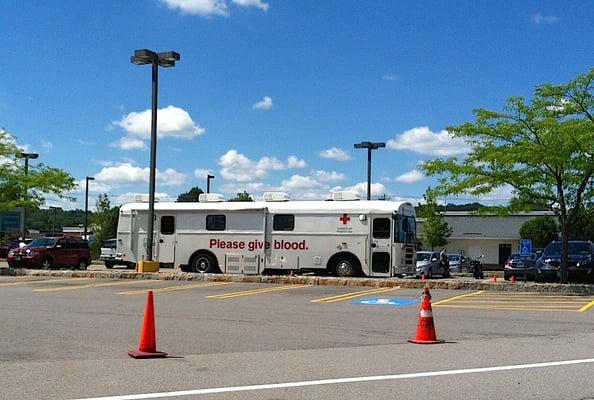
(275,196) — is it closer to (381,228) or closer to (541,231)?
(381,228)

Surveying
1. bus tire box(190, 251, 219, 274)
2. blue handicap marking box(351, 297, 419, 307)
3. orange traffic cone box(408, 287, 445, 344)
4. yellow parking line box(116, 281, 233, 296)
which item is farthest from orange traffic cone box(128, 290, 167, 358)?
bus tire box(190, 251, 219, 274)

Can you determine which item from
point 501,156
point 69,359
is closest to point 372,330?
point 69,359

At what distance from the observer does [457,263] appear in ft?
137

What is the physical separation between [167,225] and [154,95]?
5094mm

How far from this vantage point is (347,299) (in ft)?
63.8

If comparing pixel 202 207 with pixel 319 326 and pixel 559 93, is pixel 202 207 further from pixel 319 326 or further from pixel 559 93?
pixel 319 326

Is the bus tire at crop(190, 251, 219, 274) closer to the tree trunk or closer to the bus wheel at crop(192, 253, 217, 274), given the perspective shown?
the bus wheel at crop(192, 253, 217, 274)

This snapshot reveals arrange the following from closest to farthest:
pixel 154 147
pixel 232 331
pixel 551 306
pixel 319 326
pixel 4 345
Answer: pixel 4 345
pixel 232 331
pixel 319 326
pixel 551 306
pixel 154 147

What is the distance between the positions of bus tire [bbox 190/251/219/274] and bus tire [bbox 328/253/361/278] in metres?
4.61

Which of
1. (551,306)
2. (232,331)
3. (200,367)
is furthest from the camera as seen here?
(551,306)

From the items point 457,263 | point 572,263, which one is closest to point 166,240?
point 572,263

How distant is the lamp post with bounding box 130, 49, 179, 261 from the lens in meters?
26.2

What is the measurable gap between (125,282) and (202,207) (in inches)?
193

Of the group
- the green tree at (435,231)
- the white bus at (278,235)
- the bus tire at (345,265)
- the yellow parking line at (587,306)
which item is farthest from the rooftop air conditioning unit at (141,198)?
the green tree at (435,231)
